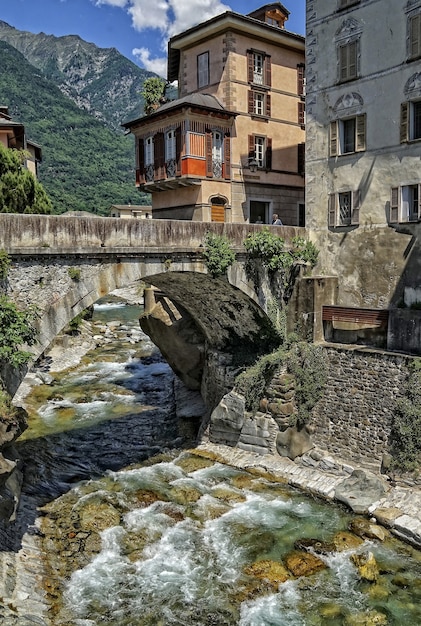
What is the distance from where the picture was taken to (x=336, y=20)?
20359 mm

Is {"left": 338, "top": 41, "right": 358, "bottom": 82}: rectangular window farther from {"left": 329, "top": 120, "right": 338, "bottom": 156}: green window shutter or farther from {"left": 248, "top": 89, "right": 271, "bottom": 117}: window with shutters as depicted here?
{"left": 248, "top": 89, "right": 271, "bottom": 117}: window with shutters

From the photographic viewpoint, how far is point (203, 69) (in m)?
26.1

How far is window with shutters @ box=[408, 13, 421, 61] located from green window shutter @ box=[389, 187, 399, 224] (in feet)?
13.9

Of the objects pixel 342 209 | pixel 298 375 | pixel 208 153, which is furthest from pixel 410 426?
pixel 208 153

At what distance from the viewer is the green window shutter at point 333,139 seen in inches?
812

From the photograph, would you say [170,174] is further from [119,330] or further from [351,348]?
[119,330]

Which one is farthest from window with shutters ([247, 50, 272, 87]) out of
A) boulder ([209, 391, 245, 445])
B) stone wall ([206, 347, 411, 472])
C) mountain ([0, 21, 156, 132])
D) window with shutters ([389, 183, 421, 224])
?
mountain ([0, 21, 156, 132])

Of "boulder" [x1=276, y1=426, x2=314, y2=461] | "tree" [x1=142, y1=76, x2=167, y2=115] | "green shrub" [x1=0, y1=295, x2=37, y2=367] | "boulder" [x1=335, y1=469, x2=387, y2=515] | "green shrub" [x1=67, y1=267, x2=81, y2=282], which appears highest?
"tree" [x1=142, y1=76, x2=167, y2=115]

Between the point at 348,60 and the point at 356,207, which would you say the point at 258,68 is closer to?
the point at 348,60

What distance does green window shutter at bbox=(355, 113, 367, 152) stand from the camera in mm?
19716

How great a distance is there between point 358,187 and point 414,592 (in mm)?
13335

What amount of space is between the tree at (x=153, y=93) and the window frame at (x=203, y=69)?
2.33 metres

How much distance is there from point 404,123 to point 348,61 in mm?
3554

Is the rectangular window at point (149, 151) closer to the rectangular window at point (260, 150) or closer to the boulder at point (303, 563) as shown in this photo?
the rectangular window at point (260, 150)
